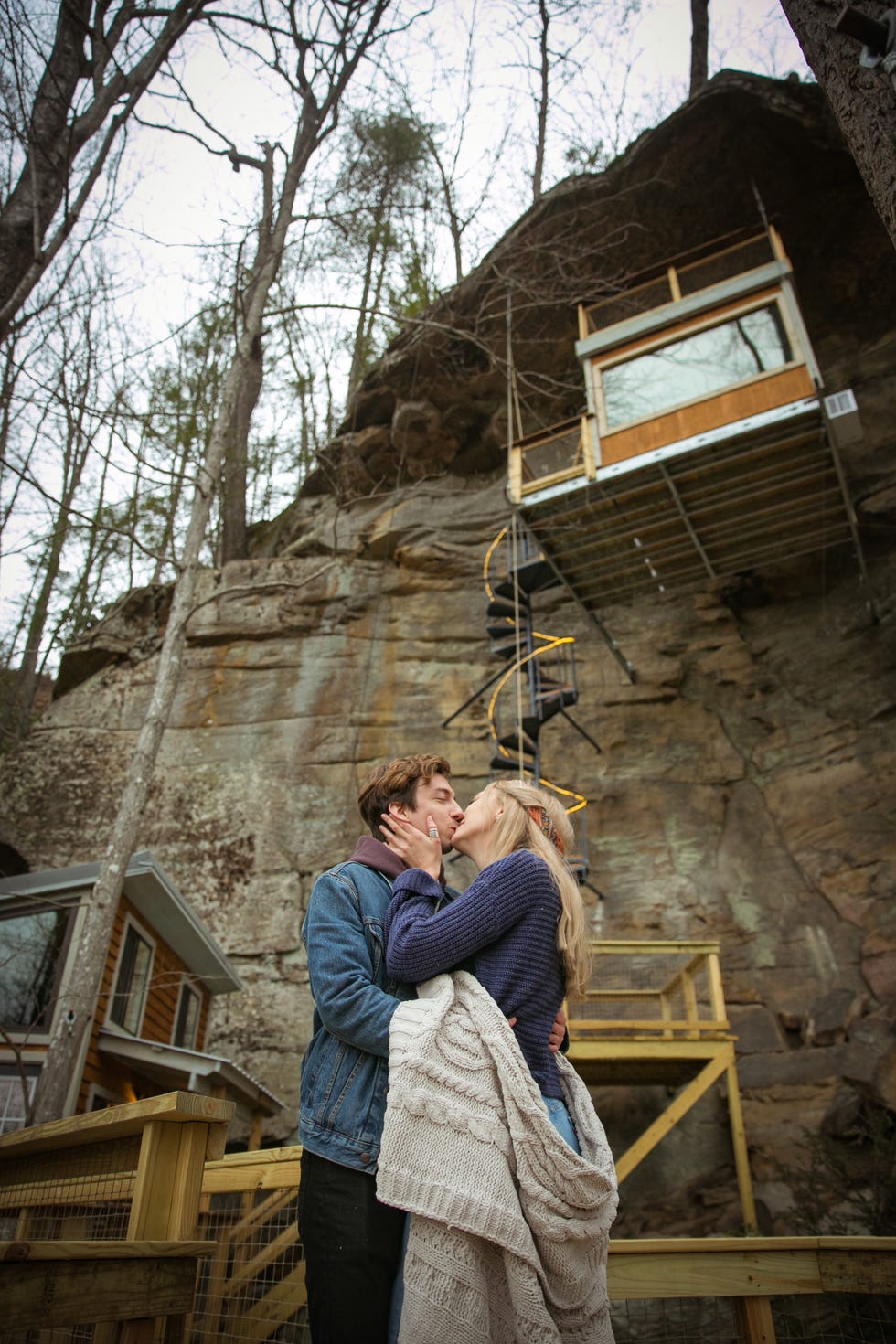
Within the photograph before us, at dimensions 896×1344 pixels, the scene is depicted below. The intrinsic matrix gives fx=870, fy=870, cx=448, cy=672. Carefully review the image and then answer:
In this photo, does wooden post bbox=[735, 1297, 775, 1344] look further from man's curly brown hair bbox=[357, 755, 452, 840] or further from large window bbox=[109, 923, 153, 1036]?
large window bbox=[109, 923, 153, 1036]

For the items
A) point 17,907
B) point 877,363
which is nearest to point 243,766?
point 17,907

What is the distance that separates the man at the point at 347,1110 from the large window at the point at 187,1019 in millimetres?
8323

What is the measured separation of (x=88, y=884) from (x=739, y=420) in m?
8.52

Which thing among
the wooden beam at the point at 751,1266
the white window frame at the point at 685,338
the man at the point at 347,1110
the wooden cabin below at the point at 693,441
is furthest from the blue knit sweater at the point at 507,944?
the white window frame at the point at 685,338

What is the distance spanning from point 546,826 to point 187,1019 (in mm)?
9032

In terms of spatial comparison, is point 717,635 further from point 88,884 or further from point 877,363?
point 88,884

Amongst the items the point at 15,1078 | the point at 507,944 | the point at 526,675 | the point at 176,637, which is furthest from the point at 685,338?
the point at 15,1078

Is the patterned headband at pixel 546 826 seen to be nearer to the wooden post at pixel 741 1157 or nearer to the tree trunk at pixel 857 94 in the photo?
the tree trunk at pixel 857 94

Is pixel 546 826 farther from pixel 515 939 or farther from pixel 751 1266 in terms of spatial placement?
pixel 751 1266

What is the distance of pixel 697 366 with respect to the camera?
10992mm

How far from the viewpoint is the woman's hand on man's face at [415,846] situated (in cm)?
236

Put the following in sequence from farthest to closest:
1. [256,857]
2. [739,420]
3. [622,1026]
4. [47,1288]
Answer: [256,857] < [739,420] < [622,1026] < [47,1288]

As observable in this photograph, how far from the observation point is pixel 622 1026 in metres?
8.06

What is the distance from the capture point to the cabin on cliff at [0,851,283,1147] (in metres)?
7.46
